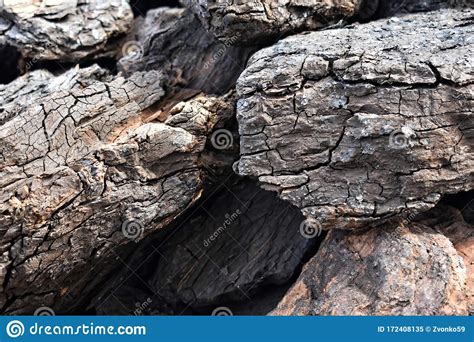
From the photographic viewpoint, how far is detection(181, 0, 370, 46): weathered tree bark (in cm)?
399

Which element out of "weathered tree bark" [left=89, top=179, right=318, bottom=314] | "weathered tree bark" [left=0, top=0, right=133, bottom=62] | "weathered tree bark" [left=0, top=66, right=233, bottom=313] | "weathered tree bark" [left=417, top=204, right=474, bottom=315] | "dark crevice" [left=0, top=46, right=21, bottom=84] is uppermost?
"weathered tree bark" [left=0, top=0, right=133, bottom=62]

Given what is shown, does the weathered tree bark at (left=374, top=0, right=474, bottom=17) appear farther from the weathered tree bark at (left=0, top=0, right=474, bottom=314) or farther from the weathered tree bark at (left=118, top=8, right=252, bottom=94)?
the weathered tree bark at (left=118, top=8, right=252, bottom=94)

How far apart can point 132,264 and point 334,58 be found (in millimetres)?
2077

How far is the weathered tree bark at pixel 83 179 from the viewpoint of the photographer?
12.3 feet

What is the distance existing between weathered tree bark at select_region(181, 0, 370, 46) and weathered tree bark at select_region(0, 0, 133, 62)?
915 mm

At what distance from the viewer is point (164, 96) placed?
14.2 ft

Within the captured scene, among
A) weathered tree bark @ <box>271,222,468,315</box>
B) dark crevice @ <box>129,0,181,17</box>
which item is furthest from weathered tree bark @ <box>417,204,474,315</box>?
dark crevice @ <box>129,0,181,17</box>

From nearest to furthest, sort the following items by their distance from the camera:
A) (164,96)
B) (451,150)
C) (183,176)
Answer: (451,150) < (183,176) < (164,96)

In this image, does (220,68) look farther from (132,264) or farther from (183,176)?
(132,264)

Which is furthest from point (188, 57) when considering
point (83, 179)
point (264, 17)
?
point (83, 179)

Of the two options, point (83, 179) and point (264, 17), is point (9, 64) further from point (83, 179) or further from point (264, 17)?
point (264, 17)

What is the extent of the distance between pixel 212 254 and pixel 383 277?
141 centimetres

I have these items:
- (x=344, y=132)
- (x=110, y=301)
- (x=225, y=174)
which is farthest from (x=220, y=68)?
(x=110, y=301)

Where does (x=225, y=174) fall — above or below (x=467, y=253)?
above
